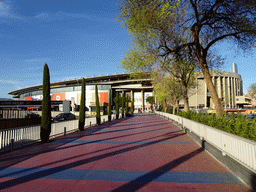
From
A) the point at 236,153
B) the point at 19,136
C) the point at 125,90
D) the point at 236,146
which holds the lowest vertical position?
the point at 19,136

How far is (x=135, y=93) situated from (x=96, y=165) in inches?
3925

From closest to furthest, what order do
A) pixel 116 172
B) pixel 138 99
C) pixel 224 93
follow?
pixel 116 172, pixel 138 99, pixel 224 93

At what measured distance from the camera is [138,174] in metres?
5.48

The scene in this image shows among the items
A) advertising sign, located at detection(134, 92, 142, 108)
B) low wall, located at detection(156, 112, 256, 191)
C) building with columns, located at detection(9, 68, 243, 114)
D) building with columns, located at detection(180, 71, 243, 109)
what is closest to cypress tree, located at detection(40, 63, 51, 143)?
low wall, located at detection(156, 112, 256, 191)

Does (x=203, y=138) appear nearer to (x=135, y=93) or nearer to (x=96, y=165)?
(x=96, y=165)

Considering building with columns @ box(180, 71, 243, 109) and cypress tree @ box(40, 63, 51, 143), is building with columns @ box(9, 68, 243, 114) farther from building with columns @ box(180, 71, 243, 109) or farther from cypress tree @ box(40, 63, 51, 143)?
cypress tree @ box(40, 63, 51, 143)

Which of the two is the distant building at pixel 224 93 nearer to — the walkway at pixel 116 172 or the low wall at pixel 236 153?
the low wall at pixel 236 153

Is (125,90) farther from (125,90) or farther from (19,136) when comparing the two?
(19,136)

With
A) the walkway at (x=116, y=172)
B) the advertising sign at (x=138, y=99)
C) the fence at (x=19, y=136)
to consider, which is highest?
the advertising sign at (x=138, y=99)

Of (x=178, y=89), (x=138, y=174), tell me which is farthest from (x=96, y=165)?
(x=178, y=89)

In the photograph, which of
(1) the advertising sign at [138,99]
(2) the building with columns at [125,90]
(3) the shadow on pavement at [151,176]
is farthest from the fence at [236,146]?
(1) the advertising sign at [138,99]

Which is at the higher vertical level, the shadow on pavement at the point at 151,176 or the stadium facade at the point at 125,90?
the stadium facade at the point at 125,90

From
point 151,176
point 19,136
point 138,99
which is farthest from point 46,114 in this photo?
point 138,99

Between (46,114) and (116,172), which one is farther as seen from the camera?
(46,114)
